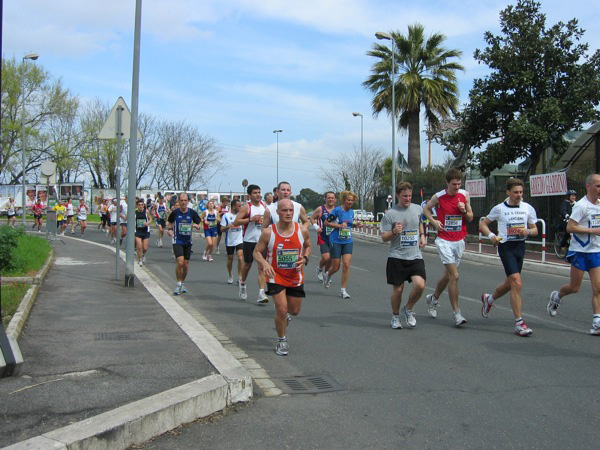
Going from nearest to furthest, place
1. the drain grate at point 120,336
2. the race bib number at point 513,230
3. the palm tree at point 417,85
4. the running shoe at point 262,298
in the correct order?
the drain grate at point 120,336 < the race bib number at point 513,230 < the running shoe at point 262,298 < the palm tree at point 417,85

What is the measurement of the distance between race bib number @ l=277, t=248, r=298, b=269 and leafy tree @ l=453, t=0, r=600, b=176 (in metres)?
18.1

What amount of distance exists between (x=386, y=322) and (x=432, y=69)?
2582 cm

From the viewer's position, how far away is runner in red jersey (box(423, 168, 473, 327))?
7.92 metres

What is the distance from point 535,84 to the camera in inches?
922

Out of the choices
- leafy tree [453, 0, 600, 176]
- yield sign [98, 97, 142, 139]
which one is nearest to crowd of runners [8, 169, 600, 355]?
yield sign [98, 97, 142, 139]

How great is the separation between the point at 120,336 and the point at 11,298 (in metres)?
2.51

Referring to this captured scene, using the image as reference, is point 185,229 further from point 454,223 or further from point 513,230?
point 513,230

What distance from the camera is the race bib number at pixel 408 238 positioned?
25.6 feet

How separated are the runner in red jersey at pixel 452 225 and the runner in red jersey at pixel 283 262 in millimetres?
2174

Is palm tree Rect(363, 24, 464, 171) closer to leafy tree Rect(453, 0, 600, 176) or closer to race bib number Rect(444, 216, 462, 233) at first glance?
leafy tree Rect(453, 0, 600, 176)

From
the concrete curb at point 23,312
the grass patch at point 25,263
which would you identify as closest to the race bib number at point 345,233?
the concrete curb at point 23,312

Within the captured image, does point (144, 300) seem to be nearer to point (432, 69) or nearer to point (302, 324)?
point (302, 324)

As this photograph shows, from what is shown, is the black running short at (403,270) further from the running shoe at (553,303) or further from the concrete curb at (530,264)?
the concrete curb at (530,264)

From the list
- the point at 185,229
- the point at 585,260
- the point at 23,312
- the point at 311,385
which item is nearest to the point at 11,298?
the point at 23,312
